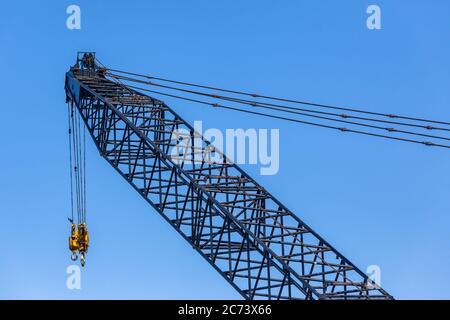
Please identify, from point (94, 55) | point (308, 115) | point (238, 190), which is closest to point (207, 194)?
point (238, 190)

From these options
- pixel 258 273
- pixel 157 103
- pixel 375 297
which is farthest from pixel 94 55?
pixel 375 297

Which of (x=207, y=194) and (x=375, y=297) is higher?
(x=207, y=194)

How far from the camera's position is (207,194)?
192ft

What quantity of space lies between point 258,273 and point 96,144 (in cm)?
1292

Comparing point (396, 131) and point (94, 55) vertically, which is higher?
point (94, 55)
